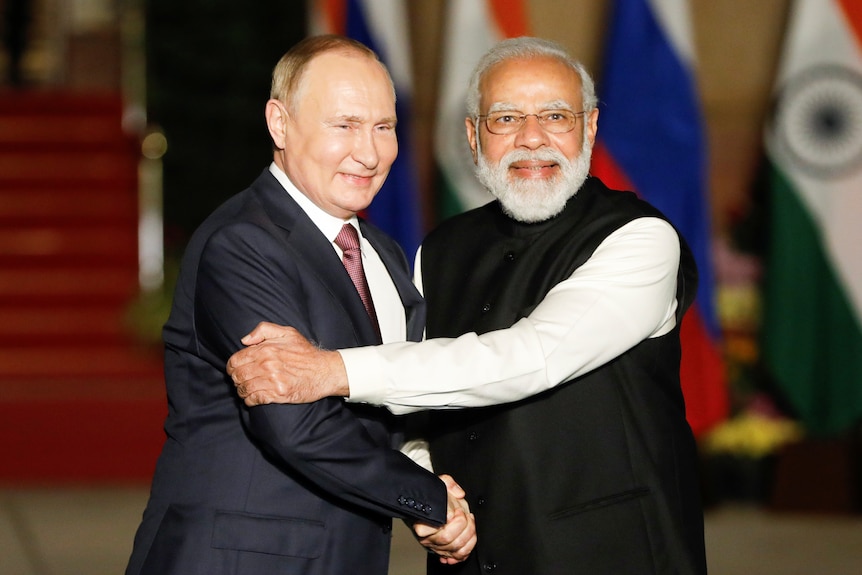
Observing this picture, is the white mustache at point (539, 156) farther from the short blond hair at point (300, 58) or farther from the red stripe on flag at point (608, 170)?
the red stripe on flag at point (608, 170)

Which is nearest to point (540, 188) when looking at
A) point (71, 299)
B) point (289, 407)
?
point (289, 407)

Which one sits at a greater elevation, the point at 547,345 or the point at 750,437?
the point at 547,345

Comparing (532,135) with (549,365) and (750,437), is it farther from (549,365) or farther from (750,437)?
(750,437)

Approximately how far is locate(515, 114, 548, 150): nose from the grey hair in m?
0.13

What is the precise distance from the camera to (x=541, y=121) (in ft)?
8.51

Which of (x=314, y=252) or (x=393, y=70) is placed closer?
(x=314, y=252)

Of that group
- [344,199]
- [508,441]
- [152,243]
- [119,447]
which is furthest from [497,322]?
[152,243]

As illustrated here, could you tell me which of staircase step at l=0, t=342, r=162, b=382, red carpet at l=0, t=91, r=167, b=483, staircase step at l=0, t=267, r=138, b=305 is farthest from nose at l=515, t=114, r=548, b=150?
staircase step at l=0, t=267, r=138, b=305

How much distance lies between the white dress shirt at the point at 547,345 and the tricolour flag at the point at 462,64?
3.79m

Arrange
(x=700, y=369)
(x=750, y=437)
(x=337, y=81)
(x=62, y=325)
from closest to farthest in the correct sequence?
(x=337, y=81), (x=700, y=369), (x=750, y=437), (x=62, y=325)

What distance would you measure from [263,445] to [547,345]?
588 millimetres

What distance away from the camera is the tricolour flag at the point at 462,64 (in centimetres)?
627

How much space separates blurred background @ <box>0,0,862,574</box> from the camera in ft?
18.9

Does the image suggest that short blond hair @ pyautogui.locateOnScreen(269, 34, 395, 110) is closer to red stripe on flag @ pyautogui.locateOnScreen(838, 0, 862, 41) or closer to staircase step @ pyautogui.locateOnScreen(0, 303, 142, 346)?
red stripe on flag @ pyautogui.locateOnScreen(838, 0, 862, 41)
